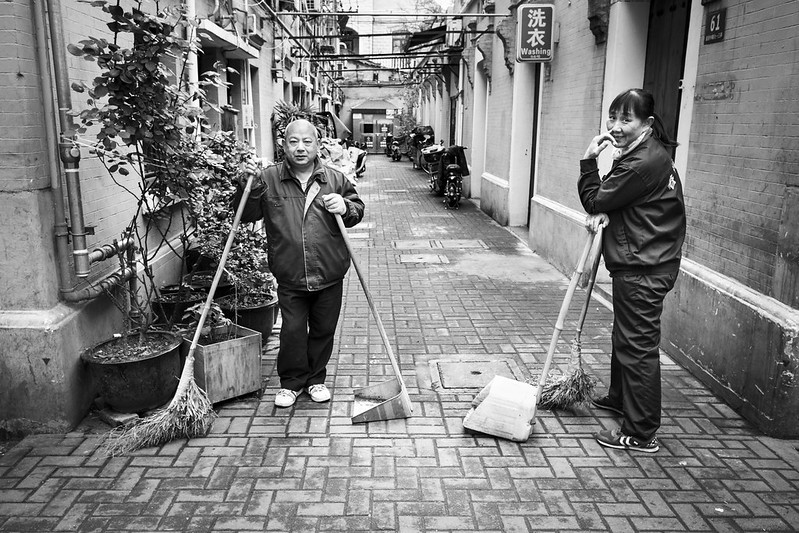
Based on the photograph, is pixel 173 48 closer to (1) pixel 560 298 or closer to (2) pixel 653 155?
(2) pixel 653 155

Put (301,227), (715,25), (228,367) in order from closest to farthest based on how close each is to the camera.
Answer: (301,227) → (228,367) → (715,25)

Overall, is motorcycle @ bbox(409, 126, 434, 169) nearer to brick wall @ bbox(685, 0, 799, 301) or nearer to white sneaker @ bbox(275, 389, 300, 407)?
brick wall @ bbox(685, 0, 799, 301)

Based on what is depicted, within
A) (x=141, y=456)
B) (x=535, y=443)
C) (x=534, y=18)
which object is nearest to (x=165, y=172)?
(x=141, y=456)

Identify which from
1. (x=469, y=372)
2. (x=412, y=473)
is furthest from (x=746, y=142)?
(x=412, y=473)

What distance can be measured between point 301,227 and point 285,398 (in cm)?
121

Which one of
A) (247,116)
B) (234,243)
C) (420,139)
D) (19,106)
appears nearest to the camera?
(19,106)

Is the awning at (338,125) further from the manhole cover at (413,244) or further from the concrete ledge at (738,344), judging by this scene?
the concrete ledge at (738,344)

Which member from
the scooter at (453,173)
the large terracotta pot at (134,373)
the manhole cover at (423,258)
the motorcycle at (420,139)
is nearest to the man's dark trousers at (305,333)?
the large terracotta pot at (134,373)

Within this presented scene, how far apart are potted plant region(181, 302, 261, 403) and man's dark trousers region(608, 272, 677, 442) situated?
2.48 meters

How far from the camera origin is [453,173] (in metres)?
15.4

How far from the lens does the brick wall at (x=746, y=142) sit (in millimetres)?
4281

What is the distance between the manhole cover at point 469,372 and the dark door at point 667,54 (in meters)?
2.92

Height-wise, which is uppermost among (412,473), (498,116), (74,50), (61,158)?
(74,50)

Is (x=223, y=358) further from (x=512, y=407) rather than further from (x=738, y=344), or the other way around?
(x=738, y=344)
